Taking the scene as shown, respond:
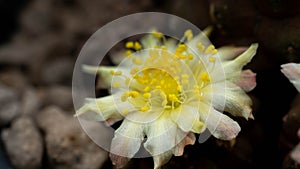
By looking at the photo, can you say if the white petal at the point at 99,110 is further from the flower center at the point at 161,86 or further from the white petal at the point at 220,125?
Answer: the white petal at the point at 220,125

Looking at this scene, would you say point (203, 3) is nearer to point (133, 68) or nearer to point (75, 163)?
point (133, 68)

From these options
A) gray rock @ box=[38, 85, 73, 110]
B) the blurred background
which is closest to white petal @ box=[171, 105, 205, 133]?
the blurred background

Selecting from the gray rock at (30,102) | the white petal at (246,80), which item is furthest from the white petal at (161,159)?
the gray rock at (30,102)

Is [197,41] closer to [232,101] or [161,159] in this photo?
[232,101]

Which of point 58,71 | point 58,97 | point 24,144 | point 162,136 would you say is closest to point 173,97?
point 162,136

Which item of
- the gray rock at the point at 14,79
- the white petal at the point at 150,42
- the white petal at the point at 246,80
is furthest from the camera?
the gray rock at the point at 14,79

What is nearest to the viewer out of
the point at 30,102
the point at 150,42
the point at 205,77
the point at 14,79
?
the point at 205,77
